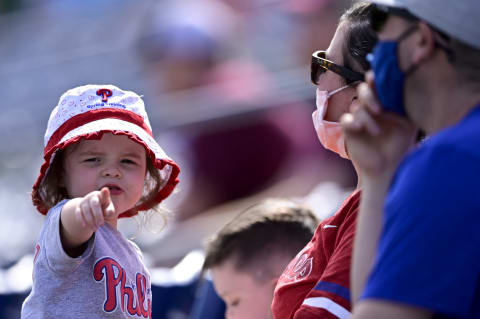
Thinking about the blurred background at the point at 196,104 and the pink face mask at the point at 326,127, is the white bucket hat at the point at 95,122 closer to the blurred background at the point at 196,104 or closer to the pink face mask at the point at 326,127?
the pink face mask at the point at 326,127

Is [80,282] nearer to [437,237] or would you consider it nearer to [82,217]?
[82,217]

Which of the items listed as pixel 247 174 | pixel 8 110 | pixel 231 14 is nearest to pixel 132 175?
pixel 247 174

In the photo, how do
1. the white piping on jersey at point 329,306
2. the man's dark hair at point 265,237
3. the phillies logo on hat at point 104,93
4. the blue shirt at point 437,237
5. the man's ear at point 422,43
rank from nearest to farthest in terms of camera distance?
the blue shirt at point 437,237, the man's ear at point 422,43, the white piping on jersey at point 329,306, the phillies logo on hat at point 104,93, the man's dark hair at point 265,237

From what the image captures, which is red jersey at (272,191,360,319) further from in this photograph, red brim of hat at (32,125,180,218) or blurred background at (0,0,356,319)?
blurred background at (0,0,356,319)

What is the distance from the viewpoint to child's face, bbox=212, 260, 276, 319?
3555 mm

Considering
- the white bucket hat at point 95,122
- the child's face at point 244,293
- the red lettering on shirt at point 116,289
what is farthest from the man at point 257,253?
the red lettering on shirt at point 116,289

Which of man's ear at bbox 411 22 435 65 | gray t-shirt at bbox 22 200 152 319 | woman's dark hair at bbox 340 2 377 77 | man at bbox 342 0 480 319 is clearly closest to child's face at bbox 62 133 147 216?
gray t-shirt at bbox 22 200 152 319

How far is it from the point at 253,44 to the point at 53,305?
319 inches

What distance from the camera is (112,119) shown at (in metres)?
2.80

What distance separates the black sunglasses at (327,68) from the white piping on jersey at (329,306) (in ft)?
2.27

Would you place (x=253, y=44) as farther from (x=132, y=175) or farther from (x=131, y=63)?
(x=132, y=175)

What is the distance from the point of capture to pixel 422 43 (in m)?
1.67

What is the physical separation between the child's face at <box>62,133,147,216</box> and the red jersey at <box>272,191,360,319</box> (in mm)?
602

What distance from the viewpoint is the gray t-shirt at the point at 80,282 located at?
243cm
